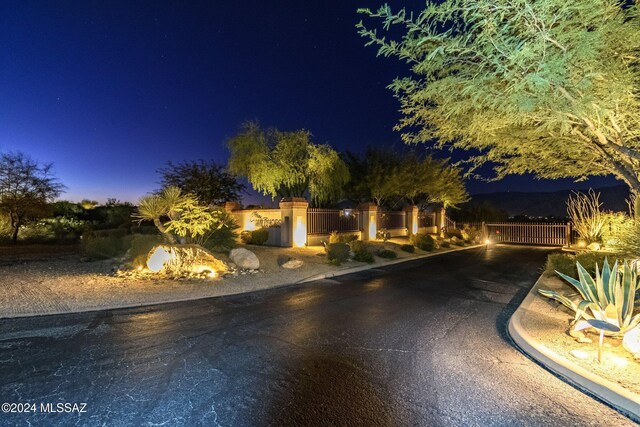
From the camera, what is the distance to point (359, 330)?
6.26 metres

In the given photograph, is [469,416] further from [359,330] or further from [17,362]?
[17,362]

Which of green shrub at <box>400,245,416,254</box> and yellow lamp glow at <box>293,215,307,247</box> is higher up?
yellow lamp glow at <box>293,215,307,247</box>

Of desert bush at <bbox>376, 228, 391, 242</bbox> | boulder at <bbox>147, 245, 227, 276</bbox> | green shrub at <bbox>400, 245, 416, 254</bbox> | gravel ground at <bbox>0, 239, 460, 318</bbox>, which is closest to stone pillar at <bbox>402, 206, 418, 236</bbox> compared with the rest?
desert bush at <bbox>376, 228, 391, 242</bbox>

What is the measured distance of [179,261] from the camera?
37.2ft

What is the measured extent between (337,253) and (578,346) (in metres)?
10.3

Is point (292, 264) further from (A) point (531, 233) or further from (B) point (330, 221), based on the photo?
(A) point (531, 233)

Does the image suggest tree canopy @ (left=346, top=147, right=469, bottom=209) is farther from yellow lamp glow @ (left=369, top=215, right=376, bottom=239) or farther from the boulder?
the boulder

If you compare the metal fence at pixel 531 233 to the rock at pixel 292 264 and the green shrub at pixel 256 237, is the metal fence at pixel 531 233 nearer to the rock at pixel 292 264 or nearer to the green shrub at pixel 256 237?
the green shrub at pixel 256 237

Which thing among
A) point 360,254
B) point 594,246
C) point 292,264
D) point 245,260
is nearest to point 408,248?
point 360,254

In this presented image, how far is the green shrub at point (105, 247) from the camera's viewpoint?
13719 millimetres

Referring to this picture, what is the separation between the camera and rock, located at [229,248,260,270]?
12.6 meters

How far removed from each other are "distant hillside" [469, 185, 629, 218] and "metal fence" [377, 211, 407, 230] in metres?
58.6

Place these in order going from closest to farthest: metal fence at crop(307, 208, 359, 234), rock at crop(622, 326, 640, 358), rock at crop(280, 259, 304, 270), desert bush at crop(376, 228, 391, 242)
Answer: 1. rock at crop(622, 326, 640, 358)
2. rock at crop(280, 259, 304, 270)
3. metal fence at crop(307, 208, 359, 234)
4. desert bush at crop(376, 228, 391, 242)

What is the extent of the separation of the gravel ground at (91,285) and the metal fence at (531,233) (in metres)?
23.4
